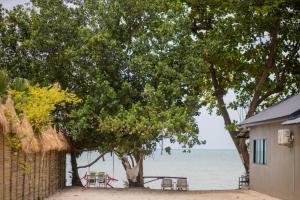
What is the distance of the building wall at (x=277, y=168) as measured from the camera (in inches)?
669

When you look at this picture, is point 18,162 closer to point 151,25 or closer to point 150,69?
point 150,69

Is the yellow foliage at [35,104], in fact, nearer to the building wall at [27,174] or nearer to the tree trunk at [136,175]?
the building wall at [27,174]

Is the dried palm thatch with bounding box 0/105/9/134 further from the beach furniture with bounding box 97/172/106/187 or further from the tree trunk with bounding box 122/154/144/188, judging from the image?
the tree trunk with bounding box 122/154/144/188

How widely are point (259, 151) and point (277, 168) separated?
2645 mm

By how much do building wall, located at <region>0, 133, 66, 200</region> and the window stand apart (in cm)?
726

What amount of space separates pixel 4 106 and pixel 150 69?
1108cm

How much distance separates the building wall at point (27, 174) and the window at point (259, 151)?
23.8 ft

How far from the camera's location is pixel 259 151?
70.3 ft

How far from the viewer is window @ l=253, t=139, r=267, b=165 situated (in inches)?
811

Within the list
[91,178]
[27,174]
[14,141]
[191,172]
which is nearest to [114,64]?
[91,178]

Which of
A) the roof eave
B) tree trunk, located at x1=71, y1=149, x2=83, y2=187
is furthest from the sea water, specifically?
the roof eave

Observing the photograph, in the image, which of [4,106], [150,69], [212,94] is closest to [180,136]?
[150,69]

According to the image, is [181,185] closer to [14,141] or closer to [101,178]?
[101,178]

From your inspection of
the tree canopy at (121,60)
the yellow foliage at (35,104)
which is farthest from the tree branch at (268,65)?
the yellow foliage at (35,104)
